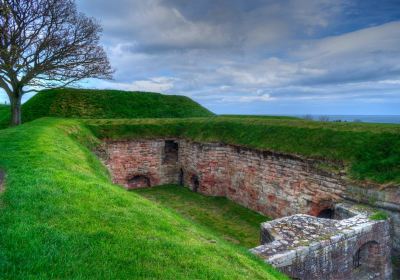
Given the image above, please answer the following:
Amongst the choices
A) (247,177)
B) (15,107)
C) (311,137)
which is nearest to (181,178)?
(247,177)

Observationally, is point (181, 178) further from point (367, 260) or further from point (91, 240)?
point (91, 240)

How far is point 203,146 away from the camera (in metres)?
19.1

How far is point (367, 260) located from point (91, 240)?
8.71m

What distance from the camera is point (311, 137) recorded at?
13.8m

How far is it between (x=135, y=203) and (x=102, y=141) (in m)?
13.7

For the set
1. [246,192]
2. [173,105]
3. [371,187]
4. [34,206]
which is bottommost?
[246,192]

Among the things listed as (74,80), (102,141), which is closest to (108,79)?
(74,80)

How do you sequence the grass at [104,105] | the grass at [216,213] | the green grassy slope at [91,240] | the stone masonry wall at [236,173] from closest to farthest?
the green grassy slope at [91,240] < the stone masonry wall at [236,173] < the grass at [216,213] < the grass at [104,105]

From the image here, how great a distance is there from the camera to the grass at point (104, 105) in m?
25.8

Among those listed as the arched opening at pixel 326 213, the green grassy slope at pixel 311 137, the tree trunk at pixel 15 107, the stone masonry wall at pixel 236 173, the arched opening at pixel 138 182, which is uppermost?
the tree trunk at pixel 15 107

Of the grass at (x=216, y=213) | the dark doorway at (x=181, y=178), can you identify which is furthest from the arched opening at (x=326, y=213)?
the dark doorway at (x=181, y=178)

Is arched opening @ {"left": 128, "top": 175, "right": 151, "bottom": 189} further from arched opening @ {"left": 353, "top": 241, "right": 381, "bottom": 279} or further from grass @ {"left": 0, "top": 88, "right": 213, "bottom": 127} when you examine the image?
arched opening @ {"left": 353, "top": 241, "right": 381, "bottom": 279}

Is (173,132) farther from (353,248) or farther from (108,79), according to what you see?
(353,248)

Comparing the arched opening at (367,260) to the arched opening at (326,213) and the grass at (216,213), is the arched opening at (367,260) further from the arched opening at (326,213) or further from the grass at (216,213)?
the grass at (216,213)
